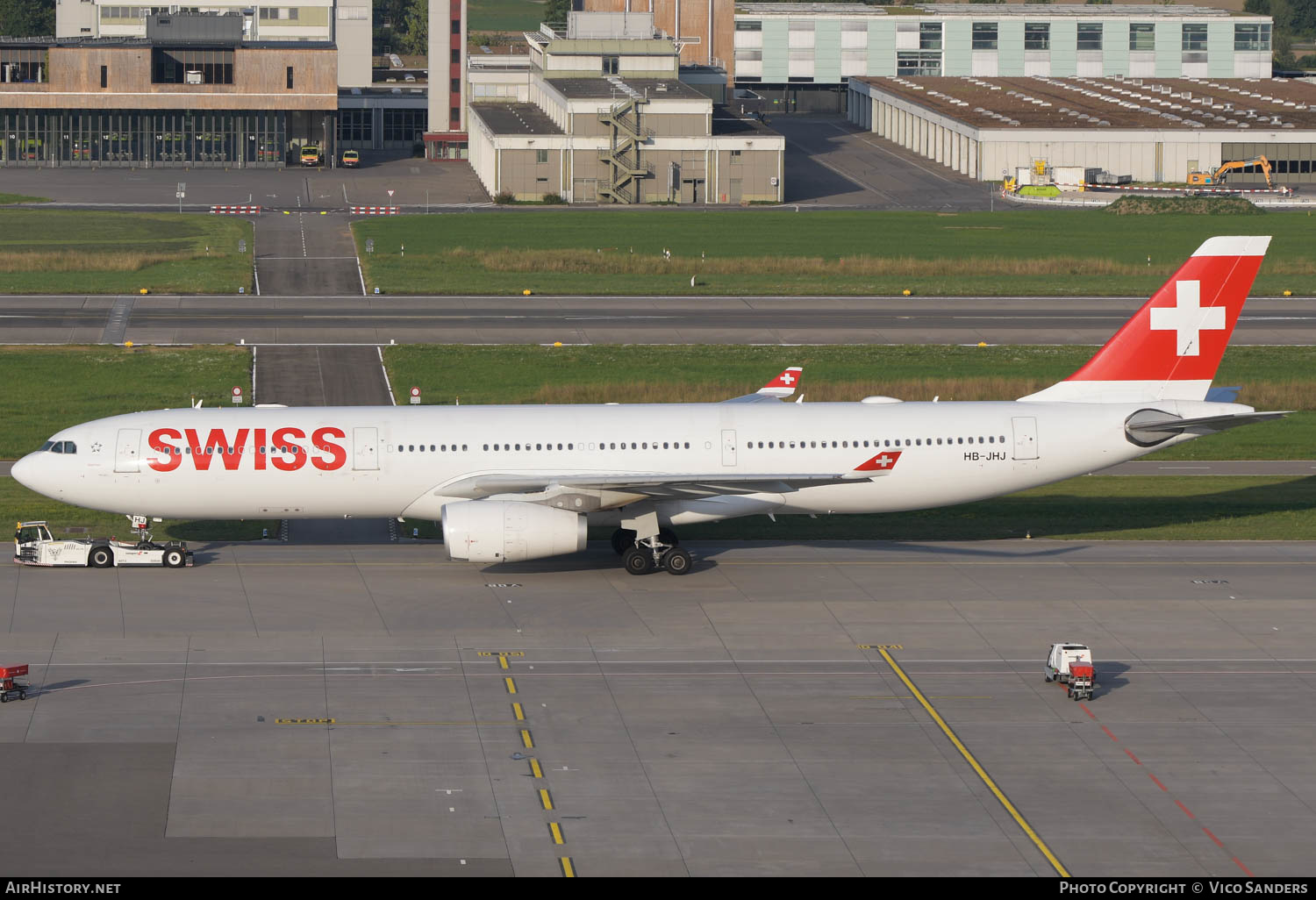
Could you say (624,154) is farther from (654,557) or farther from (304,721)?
(304,721)

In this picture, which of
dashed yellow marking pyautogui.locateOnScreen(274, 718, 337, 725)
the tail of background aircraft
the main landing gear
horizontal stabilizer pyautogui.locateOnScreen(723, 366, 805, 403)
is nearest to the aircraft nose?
dashed yellow marking pyautogui.locateOnScreen(274, 718, 337, 725)

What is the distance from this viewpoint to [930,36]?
19875cm

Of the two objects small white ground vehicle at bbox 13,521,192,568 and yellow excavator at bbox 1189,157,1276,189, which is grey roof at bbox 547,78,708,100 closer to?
yellow excavator at bbox 1189,157,1276,189

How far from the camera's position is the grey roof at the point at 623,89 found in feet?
452

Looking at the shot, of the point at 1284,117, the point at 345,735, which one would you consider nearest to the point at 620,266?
the point at 345,735

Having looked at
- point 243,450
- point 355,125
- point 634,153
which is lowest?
point 243,450

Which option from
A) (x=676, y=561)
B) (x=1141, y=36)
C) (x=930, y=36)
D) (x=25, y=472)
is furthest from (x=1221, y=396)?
(x=1141, y=36)

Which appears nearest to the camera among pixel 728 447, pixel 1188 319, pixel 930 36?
pixel 728 447

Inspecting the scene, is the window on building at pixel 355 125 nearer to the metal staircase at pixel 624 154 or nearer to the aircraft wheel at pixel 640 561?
the metal staircase at pixel 624 154

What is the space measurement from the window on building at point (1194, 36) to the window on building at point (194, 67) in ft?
357

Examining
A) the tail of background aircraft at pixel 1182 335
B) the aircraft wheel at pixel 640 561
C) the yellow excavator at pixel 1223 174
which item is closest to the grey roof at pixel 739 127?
the yellow excavator at pixel 1223 174

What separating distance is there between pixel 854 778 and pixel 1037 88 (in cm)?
16278

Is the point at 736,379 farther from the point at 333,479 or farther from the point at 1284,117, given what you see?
the point at 1284,117

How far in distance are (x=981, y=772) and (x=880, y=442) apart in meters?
15.3
